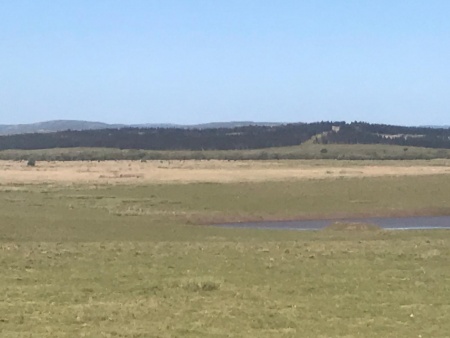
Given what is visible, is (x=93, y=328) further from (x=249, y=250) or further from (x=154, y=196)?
(x=154, y=196)

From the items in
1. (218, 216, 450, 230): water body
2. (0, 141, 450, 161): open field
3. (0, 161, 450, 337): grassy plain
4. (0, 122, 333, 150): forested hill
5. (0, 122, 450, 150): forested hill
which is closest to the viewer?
(0, 161, 450, 337): grassy plain

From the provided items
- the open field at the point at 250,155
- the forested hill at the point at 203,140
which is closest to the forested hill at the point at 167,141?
the forested hill at the point at 203,140

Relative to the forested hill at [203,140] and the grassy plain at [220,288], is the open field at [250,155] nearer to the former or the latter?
the forested hill at [203,140]

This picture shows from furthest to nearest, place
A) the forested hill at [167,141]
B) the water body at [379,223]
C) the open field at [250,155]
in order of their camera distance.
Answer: the forested hill at [167,141] → the open field at [250,155] → the water body at [379,223]

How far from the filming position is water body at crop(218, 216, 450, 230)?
141 feet

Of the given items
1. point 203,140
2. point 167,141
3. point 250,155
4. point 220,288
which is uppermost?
point 203,140

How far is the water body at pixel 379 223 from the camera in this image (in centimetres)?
4284

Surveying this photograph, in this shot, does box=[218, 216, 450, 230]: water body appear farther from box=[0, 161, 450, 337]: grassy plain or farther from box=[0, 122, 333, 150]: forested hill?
box=[0, 122, 333, 150]: forested hill

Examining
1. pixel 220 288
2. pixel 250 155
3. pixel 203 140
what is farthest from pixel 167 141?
pixel 220 288

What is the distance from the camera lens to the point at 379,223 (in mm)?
45188

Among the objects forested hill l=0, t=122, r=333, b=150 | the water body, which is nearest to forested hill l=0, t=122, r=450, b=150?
forested hill l=0, t=122, r=333, b=150

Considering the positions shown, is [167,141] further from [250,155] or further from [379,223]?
[379,223]

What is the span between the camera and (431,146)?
549ft

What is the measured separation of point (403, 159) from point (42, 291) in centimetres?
12266
